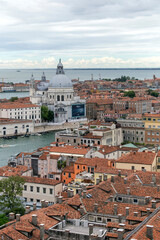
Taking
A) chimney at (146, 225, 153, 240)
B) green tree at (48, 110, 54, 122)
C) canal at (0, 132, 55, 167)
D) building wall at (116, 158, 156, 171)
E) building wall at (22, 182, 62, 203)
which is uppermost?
chimney at (146, 225, 153, 240)

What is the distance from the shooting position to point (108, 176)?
41.0ft

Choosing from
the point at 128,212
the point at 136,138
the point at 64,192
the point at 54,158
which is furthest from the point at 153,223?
the point at 136,138

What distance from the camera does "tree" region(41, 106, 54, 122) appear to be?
138ft

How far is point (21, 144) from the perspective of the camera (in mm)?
29578

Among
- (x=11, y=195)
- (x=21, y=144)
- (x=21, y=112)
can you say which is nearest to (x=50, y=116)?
(x=21, y=112)

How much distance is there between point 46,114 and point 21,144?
1253 cm

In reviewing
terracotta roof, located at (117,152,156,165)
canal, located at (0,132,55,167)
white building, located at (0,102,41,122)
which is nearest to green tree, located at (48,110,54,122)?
white building, located at (0,102,41,122)

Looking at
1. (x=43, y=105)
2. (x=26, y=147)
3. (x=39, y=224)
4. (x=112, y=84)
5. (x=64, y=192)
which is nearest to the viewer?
(x=39, y=224)

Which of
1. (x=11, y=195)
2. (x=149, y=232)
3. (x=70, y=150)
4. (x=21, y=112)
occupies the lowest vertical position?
(x=21, y=112)

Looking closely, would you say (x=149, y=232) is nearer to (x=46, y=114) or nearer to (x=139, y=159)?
(x=139, y=159)

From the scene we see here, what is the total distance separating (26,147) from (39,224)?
2001 centimetres

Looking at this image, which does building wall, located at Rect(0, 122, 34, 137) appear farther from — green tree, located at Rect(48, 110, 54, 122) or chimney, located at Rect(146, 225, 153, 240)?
chimney, located at Rect(146, 225, 153, 240)

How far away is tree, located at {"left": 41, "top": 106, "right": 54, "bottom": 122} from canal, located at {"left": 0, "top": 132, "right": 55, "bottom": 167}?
580 centimetres

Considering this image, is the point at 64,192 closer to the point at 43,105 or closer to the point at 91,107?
the point at 43,105
